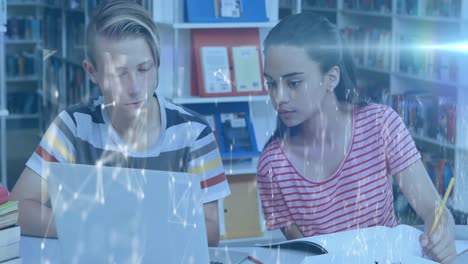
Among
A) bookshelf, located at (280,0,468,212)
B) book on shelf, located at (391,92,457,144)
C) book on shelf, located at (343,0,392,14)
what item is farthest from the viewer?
book on shelf, located at (343,0,392,14)

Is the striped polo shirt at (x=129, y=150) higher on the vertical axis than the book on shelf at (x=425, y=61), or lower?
lower

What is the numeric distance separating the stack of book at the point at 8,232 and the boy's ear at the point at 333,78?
568 millimetres

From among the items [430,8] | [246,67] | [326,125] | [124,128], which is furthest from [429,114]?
[124,128]

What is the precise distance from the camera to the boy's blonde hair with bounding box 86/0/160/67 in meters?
1.29

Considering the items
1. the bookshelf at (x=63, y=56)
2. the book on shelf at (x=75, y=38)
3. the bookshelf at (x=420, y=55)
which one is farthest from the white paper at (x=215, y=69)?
the book on shelf at (x=75, y=38)

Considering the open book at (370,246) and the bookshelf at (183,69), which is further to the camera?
the bookshelf at (183,69)

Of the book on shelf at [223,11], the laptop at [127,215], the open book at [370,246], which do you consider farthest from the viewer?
the book on shelf at [223,11]

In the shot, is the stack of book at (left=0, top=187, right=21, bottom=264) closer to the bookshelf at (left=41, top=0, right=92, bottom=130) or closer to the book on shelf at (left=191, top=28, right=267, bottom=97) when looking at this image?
the book on shelf at (left=191, top=28, right=267, bottom=97)

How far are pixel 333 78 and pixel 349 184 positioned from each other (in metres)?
0.18

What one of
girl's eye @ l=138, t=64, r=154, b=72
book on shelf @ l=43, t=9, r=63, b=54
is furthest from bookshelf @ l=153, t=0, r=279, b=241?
book on shelf @ l=43, t=9, r=63, b=54

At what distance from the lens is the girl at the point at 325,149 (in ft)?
4.33

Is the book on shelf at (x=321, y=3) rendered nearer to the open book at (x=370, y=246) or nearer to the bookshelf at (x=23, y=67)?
the bookshelf at (x=23, y=67)

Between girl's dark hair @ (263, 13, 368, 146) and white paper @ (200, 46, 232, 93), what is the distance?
1.42m

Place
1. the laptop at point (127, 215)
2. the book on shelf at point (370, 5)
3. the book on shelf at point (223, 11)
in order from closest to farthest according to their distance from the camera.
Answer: the laptop at point (127, 215) < the book on shelf at point (223, 11) < the book on shelf at point (370, 5)
